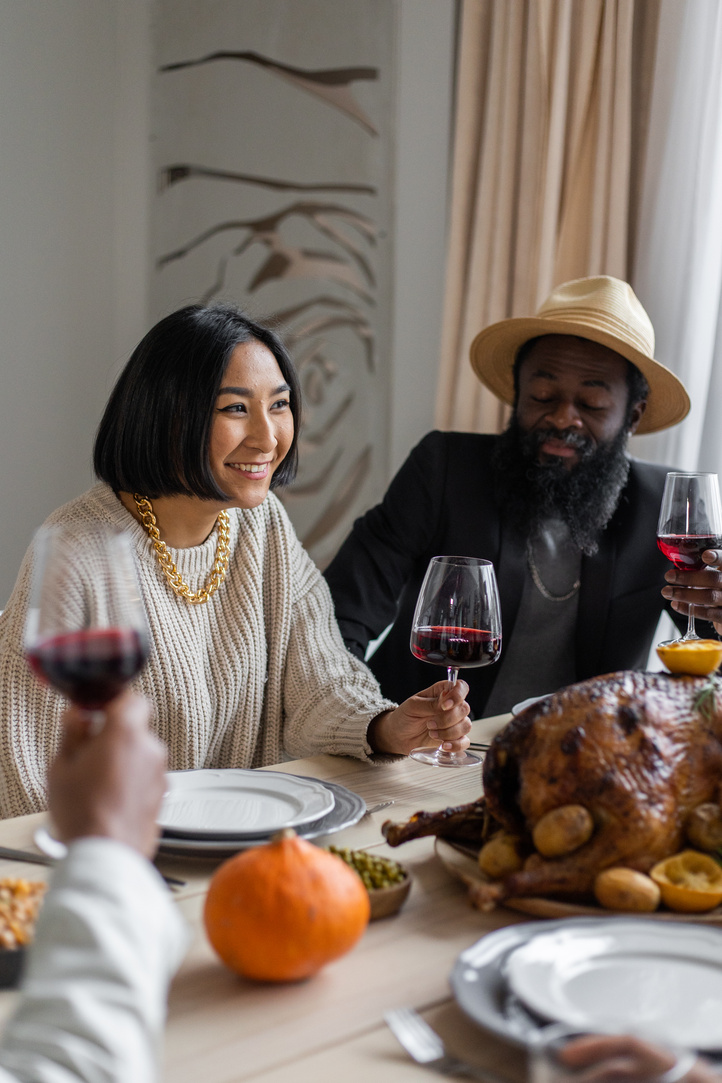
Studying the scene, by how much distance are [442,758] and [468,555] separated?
108 cm

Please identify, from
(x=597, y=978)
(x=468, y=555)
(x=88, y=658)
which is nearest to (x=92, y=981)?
(x=88, y=658)

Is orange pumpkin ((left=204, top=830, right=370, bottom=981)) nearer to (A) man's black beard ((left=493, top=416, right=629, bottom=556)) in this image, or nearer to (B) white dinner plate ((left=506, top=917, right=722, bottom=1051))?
(B) white dinner plate ((left=506, top=917, right=722, bottom=1051))

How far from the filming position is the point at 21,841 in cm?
106

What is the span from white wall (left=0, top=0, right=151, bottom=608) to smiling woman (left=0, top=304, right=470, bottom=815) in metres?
2.52

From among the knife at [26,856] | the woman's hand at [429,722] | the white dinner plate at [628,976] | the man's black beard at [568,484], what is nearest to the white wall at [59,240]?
the man's black beard at [568,484]

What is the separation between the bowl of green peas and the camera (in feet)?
2.96

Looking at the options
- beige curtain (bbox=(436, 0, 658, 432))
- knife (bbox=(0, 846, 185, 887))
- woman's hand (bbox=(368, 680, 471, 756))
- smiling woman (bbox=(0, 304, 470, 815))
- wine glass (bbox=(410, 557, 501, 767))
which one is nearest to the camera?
knife (bbox=(0, 846, 185, 887))

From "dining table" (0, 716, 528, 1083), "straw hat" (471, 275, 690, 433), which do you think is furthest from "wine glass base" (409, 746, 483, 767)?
"straw hat" (471, 275, 690, 433)

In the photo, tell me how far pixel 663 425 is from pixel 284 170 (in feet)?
6.20

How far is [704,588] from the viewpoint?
174cm

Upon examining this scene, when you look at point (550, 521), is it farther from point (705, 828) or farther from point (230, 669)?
point (705, 828)

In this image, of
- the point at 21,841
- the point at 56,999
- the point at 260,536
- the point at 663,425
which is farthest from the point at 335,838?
the point at 663,425

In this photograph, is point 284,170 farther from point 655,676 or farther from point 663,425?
point 655,676

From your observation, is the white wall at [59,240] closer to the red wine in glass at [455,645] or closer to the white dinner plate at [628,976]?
the red wine in glass at [455,645]
